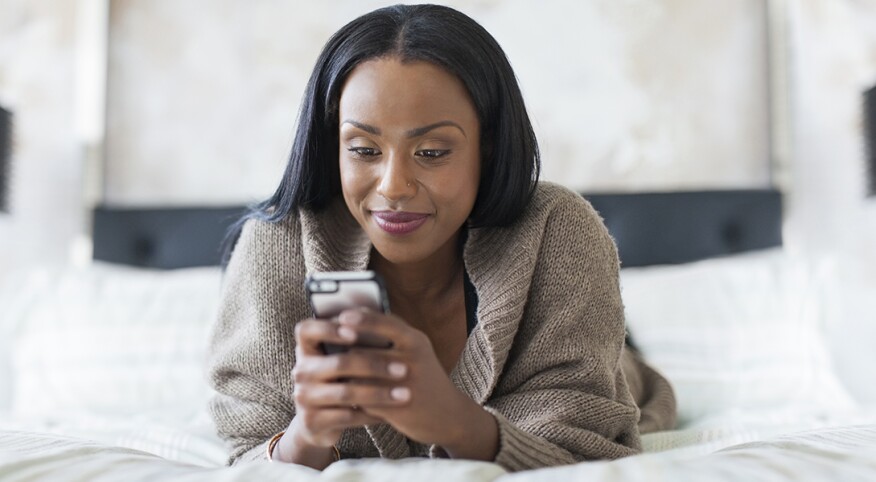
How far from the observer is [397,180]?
1018 millimetres

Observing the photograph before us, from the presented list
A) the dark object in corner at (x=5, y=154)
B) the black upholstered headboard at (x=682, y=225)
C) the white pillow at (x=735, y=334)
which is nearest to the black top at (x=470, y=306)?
the white pillow at (x=735, y=334)

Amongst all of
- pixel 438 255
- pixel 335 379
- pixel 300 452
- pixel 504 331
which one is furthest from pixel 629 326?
pixel 335 379

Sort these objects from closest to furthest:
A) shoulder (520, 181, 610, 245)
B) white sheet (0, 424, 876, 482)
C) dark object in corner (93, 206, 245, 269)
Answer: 1. white sheet (0, 424, 876, 482)
2. shoulder (520, 181, 610, 245)
3. dark object in corner (93, 206, 245, 269)

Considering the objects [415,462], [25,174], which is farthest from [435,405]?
[25,174]

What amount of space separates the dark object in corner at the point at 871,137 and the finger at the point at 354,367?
1638 millimetres

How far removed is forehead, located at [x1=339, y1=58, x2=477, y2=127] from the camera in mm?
1026

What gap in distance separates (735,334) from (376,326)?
132 cm

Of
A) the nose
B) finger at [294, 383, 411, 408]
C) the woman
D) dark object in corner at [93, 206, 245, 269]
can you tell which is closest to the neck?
the woman

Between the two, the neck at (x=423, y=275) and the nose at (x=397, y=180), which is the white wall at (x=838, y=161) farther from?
the nose at (x=397, y=180)

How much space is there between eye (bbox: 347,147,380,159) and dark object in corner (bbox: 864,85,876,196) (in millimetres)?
1444

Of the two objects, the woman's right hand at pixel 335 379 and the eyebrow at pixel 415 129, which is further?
the eyebrow at pixel 415 129

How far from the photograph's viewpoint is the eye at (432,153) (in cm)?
104

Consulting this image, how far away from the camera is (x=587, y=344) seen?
1119 mm

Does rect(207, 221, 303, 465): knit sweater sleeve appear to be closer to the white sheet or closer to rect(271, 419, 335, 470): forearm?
rect(271, 419, 335, 470): forearm
